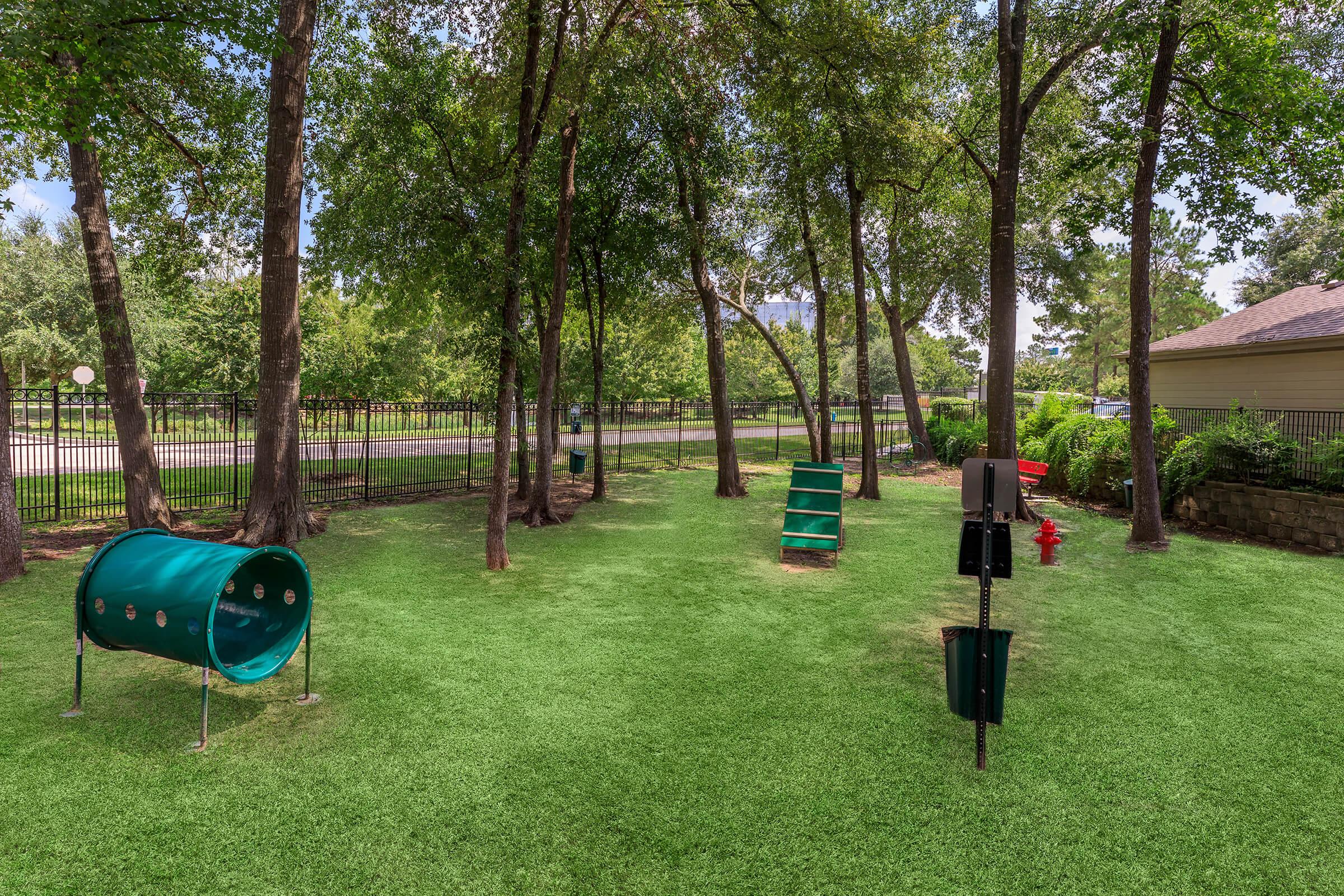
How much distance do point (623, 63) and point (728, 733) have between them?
9.95 m

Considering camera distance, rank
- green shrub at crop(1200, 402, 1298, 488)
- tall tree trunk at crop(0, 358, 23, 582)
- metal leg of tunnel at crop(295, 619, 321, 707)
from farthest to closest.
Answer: green shrub at crop(1200, 402, 1298, 488) → tall tree trunk at crop(0, 358, 23, 582) → metal leg of tunnel at crop(295, 619, 321, 707)

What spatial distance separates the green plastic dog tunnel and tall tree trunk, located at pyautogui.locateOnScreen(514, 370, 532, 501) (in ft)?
18.4

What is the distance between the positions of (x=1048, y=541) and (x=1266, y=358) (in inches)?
407

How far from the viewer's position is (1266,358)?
1520 cm

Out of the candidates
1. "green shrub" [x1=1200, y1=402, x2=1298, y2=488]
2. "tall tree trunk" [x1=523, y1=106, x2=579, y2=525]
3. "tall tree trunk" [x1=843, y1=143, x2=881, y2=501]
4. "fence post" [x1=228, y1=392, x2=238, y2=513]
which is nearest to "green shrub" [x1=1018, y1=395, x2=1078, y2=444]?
"green shrub" [x1=1200, y1=402, x2=1298, y2=488]

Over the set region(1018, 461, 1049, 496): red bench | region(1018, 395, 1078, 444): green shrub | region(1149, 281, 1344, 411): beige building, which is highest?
region(1149, 281, 1344, 411): beige building

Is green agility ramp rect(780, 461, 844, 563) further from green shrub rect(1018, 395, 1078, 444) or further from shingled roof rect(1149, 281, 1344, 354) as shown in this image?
green shrub rect(1018, 395, 1078, 444)

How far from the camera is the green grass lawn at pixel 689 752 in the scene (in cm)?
328

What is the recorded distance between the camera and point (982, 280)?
23797 millimetres

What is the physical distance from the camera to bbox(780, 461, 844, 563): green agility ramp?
9484mm

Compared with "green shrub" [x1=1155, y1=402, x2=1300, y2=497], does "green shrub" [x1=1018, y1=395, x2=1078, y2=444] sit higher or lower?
higher

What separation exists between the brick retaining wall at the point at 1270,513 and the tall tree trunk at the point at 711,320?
28.6 ft

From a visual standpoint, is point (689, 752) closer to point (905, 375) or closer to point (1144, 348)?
point (1144, 348)

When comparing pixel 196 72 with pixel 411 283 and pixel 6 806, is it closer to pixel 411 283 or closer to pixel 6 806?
pixel 411 283
